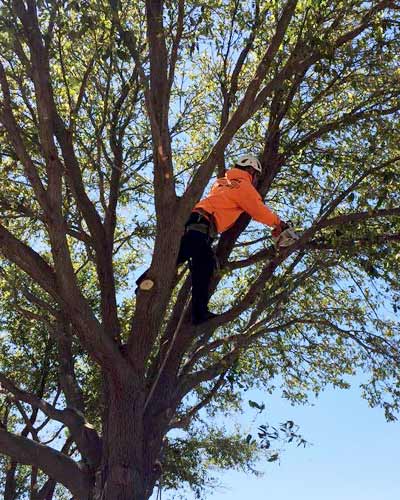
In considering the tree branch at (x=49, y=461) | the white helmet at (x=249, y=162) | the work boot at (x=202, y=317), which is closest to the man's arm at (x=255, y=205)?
the white helmet at (x=249, y=162)

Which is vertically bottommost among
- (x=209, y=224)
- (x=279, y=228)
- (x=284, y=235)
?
(x=284, y=235)

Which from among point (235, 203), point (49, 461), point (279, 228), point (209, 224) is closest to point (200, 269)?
point (209, 224)

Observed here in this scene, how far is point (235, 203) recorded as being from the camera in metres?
7.28

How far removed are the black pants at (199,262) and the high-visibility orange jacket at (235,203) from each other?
31 cm

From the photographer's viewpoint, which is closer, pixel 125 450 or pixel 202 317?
pixel 125 450

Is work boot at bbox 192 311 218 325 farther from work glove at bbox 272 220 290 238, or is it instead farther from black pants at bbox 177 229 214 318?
work glove at bbox 272 220 290 238

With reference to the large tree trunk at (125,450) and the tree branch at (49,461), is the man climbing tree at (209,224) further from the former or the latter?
the tree branch at (49,461)

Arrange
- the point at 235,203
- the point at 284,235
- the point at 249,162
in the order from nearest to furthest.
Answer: the point at 284,235
the point at 235,203
the point at 249,162

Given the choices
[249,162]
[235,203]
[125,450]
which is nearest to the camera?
[125,450]

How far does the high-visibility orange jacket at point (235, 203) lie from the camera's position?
7141 mm

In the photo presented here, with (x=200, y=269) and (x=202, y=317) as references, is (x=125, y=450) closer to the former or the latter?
(x=202, y=317)

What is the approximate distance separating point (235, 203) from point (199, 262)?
74 cm

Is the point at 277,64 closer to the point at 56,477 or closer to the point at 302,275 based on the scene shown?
the point at 302,275

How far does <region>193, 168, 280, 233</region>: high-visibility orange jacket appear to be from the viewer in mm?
7141
